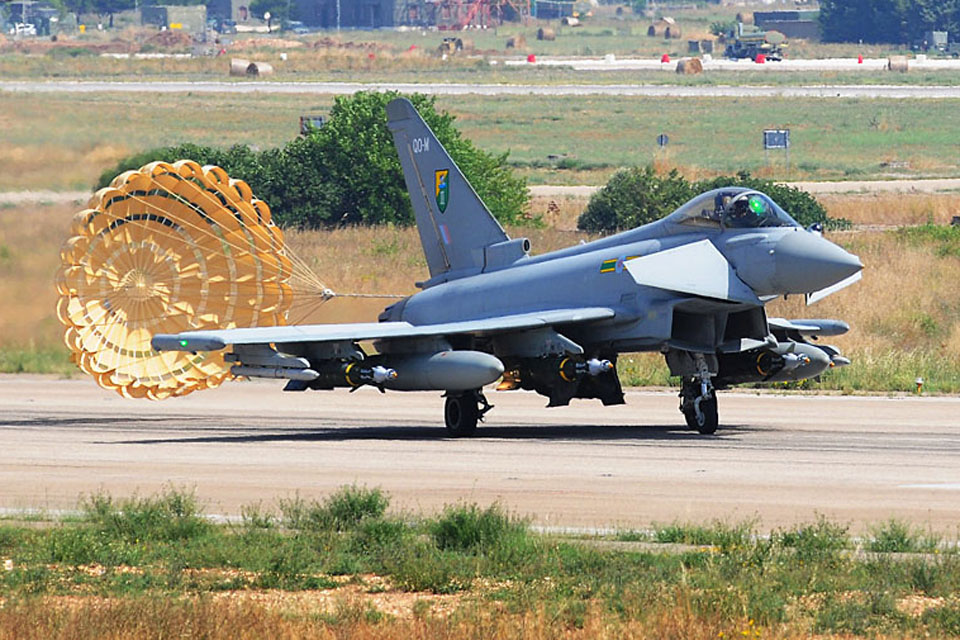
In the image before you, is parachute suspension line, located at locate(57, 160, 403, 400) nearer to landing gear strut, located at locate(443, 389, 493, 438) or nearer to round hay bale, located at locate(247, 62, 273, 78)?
landing gear strut, located at locate(443, 389, 493, 438)

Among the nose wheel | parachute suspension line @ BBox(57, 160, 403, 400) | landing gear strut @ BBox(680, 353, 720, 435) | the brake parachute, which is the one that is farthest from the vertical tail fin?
the nose wheel

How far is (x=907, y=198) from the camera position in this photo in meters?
57.4

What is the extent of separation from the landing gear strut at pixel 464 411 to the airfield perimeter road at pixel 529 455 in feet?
0.92

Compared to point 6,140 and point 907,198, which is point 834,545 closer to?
point 6,140

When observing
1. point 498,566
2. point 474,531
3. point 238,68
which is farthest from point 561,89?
point 498,566

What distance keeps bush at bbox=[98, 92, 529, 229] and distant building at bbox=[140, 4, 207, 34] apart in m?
137

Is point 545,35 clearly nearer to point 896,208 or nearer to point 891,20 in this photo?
point 891,20

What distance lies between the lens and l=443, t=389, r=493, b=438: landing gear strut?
79.4ft

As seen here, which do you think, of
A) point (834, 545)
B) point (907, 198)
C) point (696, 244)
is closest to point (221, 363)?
point (696, 244)

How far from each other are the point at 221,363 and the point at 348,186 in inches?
816

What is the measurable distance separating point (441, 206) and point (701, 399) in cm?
631

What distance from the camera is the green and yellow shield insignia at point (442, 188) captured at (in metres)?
27.3

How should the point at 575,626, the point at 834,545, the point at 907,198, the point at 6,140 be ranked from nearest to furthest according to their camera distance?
the point at 575,626, the point at 834,545, the point at 6,140, the point at 907,198

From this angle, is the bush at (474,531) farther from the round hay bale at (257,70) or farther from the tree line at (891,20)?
the tree line at (891,20)
